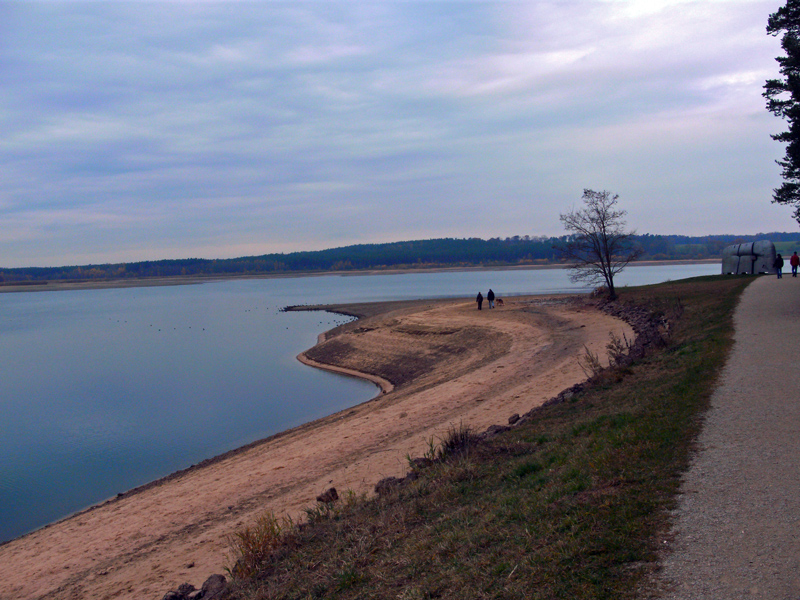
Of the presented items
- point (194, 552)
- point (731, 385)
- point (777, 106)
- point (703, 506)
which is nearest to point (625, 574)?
point (703, 506)

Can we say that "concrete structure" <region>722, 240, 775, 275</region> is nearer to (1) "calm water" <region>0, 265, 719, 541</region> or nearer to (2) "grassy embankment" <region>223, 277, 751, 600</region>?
(1) "calm water" <region>0, 265, 719, 541</region>

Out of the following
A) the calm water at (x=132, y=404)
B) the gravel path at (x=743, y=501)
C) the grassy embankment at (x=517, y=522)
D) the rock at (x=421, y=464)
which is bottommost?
the calm water at (x=132, y=404)

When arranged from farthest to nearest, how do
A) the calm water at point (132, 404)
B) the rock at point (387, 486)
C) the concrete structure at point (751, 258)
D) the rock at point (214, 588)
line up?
the concrete structure at point (751, 258)
the calm water at point (132, 404)
the rock at point (387, 486)
the rock at point (214, 588)

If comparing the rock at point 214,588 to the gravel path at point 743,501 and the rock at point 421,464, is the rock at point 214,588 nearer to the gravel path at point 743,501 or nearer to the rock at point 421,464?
the rock at point 421,464

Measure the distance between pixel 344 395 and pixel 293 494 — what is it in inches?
583

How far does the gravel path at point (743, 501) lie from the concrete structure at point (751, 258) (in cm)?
2974

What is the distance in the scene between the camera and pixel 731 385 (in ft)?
30.8

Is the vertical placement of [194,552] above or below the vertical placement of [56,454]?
above

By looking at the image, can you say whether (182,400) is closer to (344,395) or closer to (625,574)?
(344,395)

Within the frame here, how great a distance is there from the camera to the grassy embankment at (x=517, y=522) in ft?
14.8

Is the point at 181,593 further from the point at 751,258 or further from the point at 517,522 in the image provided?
the point at 751,258

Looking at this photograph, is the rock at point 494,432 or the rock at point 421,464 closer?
the rock at point 421,464

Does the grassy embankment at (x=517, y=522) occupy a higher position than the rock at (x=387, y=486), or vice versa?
the grassy embankment at (x=517, y=522)

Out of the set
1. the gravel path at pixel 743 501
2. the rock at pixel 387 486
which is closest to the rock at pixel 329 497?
the rock at pixel 387 486
